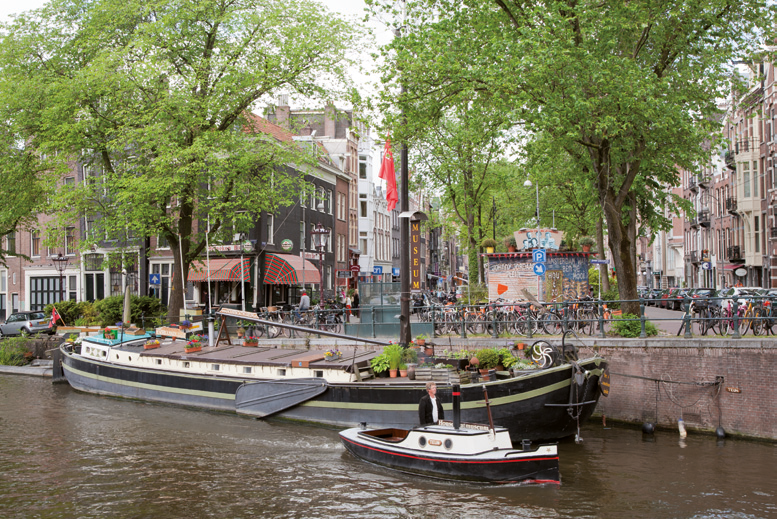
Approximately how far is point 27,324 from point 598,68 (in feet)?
104

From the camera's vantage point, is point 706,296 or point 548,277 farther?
point 548,277

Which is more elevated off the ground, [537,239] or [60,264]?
[537,239]

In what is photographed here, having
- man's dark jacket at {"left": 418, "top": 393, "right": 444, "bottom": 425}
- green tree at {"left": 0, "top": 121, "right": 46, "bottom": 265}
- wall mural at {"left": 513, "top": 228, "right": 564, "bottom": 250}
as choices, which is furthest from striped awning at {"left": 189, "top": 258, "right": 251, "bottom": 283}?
man's dark jacket at {"left": 418, "top": 393, "right": 444, "bottom": 425}

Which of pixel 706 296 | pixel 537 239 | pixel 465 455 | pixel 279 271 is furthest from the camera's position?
pixel 279 271

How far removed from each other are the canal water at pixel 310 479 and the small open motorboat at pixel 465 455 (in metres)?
0.22

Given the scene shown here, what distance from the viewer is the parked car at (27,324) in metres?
35.8

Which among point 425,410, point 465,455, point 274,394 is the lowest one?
point 465,455

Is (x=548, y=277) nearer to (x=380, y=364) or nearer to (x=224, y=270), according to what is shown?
(x=380, y=364)

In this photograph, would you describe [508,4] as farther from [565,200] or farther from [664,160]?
[565,200]

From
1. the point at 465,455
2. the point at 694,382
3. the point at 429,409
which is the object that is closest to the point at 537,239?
the point at 694,382

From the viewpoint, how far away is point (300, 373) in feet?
59.5

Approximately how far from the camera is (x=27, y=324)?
1430 inches

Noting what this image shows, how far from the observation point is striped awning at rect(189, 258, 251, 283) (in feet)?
119

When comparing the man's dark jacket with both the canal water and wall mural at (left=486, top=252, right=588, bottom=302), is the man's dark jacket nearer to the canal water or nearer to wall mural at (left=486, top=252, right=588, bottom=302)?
the canal water
